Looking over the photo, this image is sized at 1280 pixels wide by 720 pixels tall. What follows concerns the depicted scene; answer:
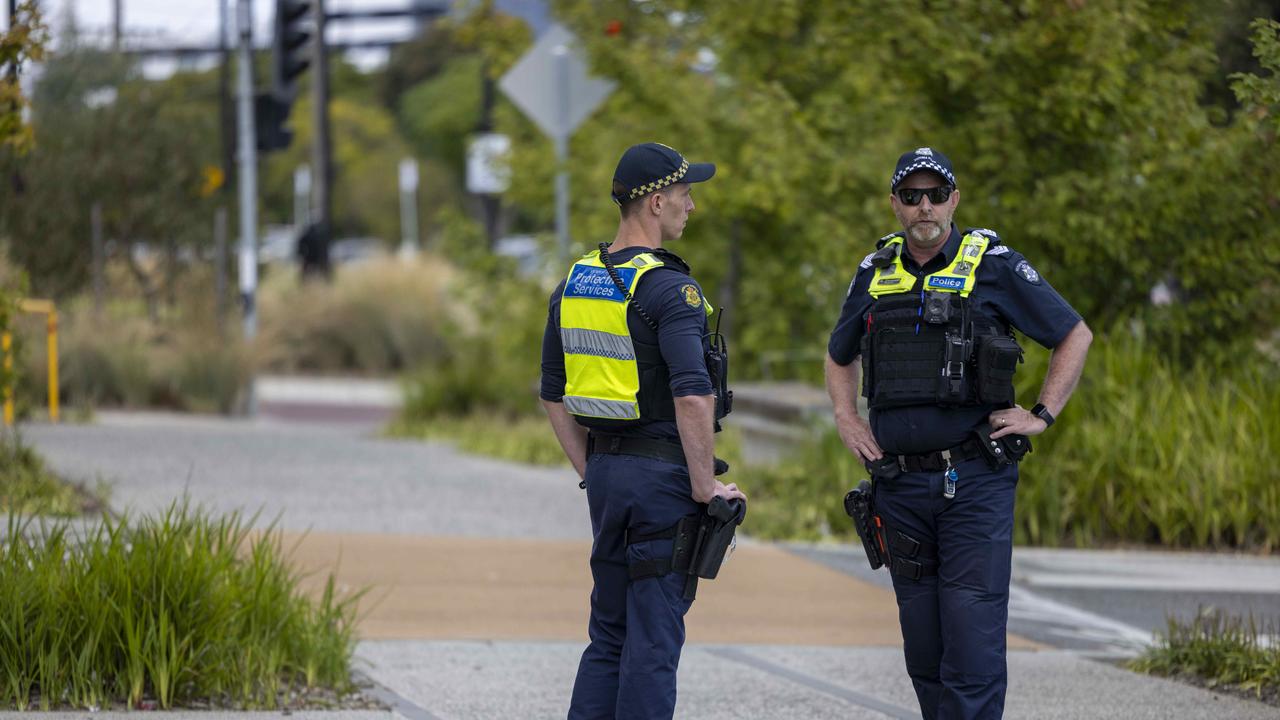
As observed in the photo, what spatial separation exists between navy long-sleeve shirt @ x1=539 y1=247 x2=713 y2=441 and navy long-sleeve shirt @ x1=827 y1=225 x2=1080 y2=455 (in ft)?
2.45

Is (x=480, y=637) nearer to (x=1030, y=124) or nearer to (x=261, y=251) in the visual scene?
(x=1030, y=124)

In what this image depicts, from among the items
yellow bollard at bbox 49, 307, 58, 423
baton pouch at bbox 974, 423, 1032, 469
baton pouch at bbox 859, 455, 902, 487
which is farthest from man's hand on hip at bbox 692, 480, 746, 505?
yellow bollard at bbox 49, 307, 58, 423

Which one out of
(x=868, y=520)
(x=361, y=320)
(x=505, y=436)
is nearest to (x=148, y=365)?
(x=505, y=436)

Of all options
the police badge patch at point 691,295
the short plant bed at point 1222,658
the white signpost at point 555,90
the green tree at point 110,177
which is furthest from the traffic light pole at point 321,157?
the police badge patch at point 691,295

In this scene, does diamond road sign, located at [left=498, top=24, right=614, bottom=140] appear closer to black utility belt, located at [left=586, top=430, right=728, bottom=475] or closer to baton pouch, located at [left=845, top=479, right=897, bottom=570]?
baton pouch, located at [left=845, top=479, right=897, bottom=570]

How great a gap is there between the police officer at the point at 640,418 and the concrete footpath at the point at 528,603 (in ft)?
4.56

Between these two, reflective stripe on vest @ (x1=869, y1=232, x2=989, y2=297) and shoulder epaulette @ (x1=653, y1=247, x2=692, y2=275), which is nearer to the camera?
shoulder epaulette @ (x1=653, y1=247, x2=692, y2=275)

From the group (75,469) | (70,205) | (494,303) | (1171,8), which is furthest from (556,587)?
(70,205)

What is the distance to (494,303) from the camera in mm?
16375

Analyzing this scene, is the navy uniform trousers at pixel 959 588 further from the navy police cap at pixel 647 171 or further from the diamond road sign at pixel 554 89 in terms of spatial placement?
the diamond road sign at pixel 554 89

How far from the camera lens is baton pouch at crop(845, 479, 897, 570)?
5172 millimetres

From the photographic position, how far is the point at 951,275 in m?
5.05

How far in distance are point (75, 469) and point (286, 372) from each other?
44.2 feet

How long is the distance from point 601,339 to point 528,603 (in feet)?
12.2
